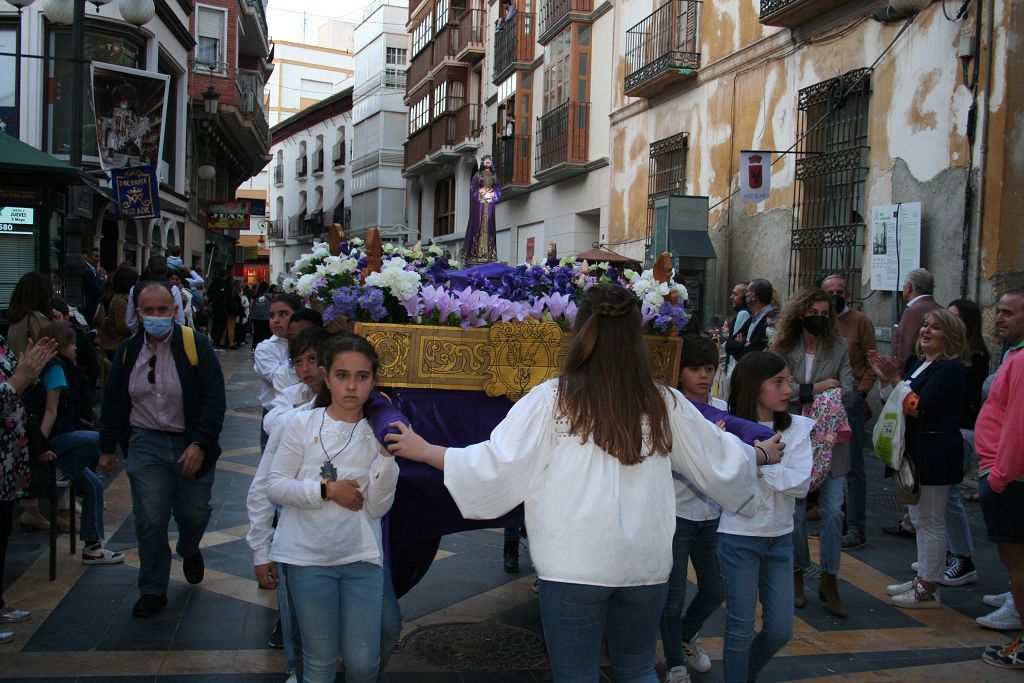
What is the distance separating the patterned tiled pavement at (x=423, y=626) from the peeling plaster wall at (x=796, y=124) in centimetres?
455

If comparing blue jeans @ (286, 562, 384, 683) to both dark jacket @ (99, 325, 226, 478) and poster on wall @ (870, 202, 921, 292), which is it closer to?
dark jacket @ (99, 325, 226, 478)

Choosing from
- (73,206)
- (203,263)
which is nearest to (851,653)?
(73,206)

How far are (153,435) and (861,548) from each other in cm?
504

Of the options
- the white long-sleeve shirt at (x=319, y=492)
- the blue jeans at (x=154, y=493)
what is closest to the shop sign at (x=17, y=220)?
the blue jeans at (x=154, y=493)

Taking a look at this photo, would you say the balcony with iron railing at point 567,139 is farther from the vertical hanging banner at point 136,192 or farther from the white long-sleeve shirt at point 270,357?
the white long-sleeve shirt at point 270,357

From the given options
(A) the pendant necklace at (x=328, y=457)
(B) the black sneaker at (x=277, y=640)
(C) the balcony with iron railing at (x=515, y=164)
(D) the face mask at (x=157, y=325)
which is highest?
(C) the balcony with iron railing at (x=515, y=164)

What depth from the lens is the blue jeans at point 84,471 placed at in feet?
19.7

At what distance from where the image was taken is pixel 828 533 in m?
5.50

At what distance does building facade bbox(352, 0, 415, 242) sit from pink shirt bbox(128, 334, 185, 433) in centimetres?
3554

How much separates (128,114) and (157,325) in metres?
Result: 14.1

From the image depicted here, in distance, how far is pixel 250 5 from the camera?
31.5 m

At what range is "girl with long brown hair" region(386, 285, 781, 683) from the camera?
286 centimetres

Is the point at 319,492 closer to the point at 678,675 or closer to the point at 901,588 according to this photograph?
the point at 678,675

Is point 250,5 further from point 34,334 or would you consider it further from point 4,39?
point 34,334
